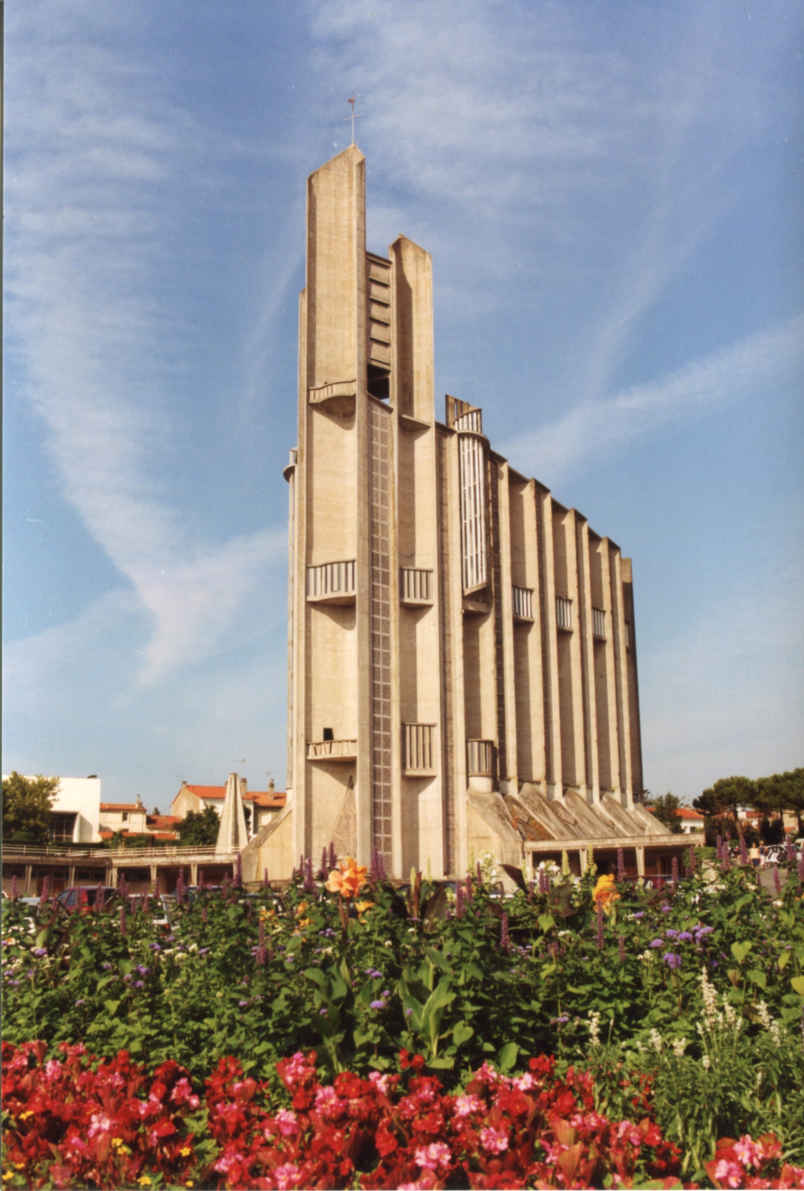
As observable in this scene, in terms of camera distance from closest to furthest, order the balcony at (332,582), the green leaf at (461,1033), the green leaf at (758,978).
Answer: the green leaf at (461,1033) → the green leaf at (758,978) → the balcony at (332,582)

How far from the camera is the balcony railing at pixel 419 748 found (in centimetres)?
4038

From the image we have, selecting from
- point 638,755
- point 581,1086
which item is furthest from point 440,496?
point 581,1086

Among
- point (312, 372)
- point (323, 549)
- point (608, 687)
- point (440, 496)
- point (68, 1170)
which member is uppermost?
point (312, 372)

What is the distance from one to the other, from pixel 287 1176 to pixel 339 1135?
0.98 ft

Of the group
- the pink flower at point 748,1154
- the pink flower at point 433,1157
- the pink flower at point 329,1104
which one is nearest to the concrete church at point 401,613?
the pink flower at point 329,1104

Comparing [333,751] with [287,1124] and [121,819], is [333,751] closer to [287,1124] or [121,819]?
[121,819]

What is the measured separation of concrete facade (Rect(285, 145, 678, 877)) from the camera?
130ft

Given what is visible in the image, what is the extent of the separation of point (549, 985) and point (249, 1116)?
2.42 meters

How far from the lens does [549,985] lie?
7336mm

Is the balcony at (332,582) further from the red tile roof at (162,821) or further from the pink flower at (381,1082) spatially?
the pink flower at (381,1082)

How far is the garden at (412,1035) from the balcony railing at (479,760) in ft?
107

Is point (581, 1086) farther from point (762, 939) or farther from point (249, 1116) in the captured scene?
point (762, 939)

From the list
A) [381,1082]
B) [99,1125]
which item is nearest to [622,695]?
[381,1082]

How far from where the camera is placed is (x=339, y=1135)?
5012 mm
